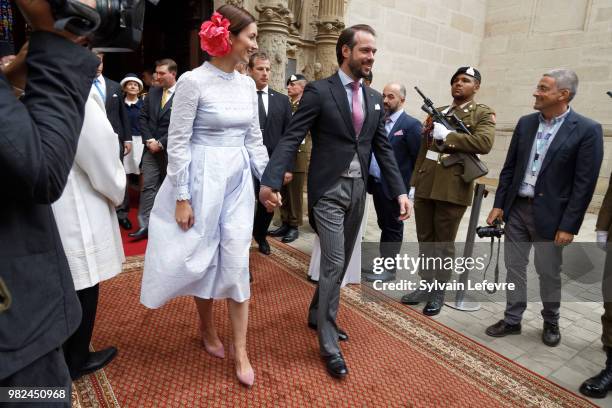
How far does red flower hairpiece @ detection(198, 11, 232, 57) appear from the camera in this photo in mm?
1929

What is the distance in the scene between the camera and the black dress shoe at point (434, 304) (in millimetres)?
3176

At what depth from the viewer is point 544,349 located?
2.81 metres

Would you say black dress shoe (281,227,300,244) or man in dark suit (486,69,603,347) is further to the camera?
black dress shoe (281,227,300,244)

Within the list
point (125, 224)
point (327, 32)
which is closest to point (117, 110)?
point (125, 224)

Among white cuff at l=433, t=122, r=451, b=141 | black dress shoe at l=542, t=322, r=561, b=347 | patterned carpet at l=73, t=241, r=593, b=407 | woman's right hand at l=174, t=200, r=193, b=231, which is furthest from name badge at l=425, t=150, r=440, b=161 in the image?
woman's right hand at l=174, t=200, r=193, b=231

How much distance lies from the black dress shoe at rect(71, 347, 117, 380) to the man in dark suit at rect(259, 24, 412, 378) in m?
1.21

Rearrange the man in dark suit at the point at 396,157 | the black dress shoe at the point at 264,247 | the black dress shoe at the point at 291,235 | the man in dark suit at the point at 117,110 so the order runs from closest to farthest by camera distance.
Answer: the man in dark suit at the point at 396,157
the man in dark suit at the point at 117,110
the black dress shoe at the point at 264,247
the black dress shoe at the point at 291,235

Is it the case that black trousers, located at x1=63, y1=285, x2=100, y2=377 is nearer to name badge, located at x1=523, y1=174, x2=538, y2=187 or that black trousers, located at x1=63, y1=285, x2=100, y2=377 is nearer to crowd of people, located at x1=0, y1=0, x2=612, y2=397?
crowd of people, located at x1=0, y1=0, x2=612, y2=397

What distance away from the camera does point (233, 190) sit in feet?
6.89

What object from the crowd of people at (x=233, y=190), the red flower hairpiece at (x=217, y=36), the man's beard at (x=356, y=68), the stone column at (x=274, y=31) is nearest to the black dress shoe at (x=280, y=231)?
the crowd of people at (x=233, y=190)

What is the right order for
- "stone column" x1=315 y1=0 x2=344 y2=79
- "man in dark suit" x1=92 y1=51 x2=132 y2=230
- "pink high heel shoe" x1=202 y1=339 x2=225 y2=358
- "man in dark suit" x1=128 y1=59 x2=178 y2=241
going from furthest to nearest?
"stone column" x1=315 y1=0 x2=344 y2=79 → "man in dark suit" x1=128 y1=59 x2=178 y2=241 → "man in dark suit" x1=92 y1=51 x2=132 y2=230 → "pink high heel shoe" x1=202 y1=339 x2=225 y2=358

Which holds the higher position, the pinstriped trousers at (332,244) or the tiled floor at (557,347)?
the pinstriped trousers at (332,244)

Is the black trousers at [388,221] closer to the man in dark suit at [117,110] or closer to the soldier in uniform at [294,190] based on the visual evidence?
the soldier in uniform at [294,190]

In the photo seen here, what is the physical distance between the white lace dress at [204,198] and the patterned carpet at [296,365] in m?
0.48
